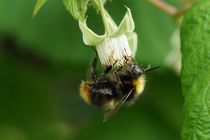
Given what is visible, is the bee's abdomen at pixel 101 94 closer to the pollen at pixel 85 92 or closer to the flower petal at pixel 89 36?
the pollen at pixel 85 92

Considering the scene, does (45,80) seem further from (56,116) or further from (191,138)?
(191,138)

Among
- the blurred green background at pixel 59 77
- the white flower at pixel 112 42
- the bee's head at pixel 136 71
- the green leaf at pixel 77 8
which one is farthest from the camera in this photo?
the blurred green background at pixel 59 77

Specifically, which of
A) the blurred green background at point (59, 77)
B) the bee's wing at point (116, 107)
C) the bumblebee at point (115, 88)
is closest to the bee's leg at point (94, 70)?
the bumblebee at point (115, 88)

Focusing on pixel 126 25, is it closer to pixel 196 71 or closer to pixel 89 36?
pixel 89 36

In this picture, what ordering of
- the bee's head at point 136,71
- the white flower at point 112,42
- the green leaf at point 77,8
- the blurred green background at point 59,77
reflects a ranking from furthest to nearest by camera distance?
the blurred green background at point 59,77 < the bee's head at point 136,71 < the white flower at point 112,42 < the green leaf at point 77,8

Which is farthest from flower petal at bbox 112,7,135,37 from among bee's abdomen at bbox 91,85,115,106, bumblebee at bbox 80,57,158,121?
bee's abdomen at bbox 91,85,115,106

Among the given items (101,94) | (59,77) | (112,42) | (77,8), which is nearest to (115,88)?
(101,94)

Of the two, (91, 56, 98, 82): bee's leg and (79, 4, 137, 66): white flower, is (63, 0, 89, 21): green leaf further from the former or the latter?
(91, 56, 98, 82): bee's leg
